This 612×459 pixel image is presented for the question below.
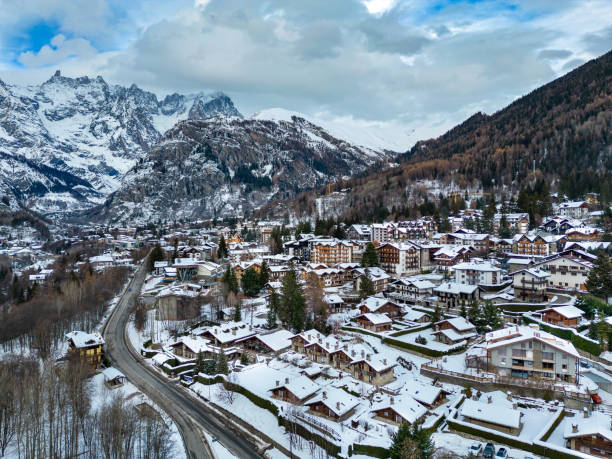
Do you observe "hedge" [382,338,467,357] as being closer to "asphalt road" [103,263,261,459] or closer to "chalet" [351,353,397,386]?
"chalet" [351,353,397,386]

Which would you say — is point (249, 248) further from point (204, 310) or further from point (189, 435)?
point (189, 435)

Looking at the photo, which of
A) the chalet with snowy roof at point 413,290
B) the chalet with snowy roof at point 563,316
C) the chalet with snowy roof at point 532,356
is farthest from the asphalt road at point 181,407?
the chalet with snowy roof at point 413,290

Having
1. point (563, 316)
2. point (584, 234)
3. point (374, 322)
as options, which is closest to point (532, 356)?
point (563, 316)

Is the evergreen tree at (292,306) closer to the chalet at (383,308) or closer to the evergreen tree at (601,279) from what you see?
the chalet at (383,308)

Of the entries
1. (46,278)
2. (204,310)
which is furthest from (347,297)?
(46,278)

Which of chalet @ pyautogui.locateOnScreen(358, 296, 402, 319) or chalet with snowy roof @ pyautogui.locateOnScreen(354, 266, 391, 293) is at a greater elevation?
chalet with snowy roof @ pyautogui.locateOnScreen(354, 266, 391, 293)

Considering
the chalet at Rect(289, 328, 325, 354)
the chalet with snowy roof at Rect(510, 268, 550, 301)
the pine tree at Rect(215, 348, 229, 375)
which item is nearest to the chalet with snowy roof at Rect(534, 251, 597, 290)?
the chalet with snowy roof at Rect(510, 268, 550, 301)
